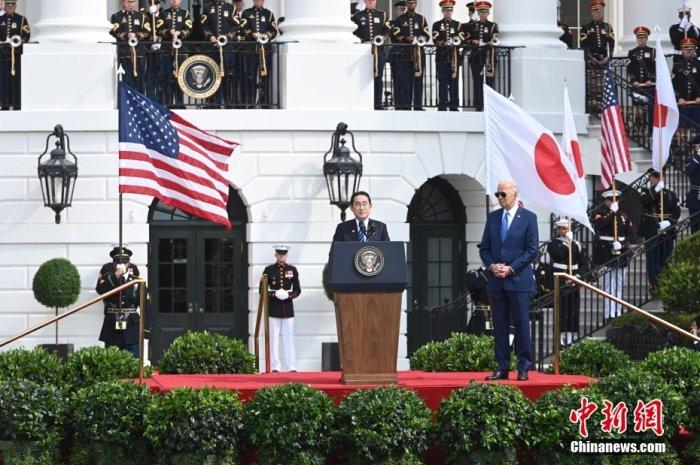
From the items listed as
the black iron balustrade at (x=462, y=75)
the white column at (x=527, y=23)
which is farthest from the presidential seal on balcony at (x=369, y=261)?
the white column at (x=527, y=23)

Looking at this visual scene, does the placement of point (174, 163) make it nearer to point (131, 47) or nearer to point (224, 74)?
point (131, 47)

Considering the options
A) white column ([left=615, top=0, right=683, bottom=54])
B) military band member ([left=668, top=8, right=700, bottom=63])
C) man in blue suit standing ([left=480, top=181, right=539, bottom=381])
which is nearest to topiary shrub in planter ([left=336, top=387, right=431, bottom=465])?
man in blue suit standing ([left=480, top=181, right=539, bottom=381])

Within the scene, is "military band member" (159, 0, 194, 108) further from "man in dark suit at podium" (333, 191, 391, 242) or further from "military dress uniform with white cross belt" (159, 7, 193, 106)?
"man in dark suit at podium" (333, 191, 391, 242)

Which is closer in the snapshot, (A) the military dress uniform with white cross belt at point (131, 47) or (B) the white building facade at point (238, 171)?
(B) the white building facade at point (238, 171)

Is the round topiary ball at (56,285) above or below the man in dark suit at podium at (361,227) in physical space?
below

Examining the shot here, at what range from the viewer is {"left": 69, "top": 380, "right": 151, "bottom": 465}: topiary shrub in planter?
22.3 metres

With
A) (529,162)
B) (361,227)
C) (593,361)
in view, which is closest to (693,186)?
(529,162)

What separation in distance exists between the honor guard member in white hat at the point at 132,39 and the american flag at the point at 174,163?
8597 millimetres

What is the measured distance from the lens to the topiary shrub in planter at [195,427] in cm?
2206

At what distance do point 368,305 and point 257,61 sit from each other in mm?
14290

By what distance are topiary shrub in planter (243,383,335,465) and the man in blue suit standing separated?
225 cm

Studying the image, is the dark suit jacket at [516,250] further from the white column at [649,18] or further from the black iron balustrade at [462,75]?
the white column at [649,18]

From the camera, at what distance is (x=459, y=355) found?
84.9 feet
